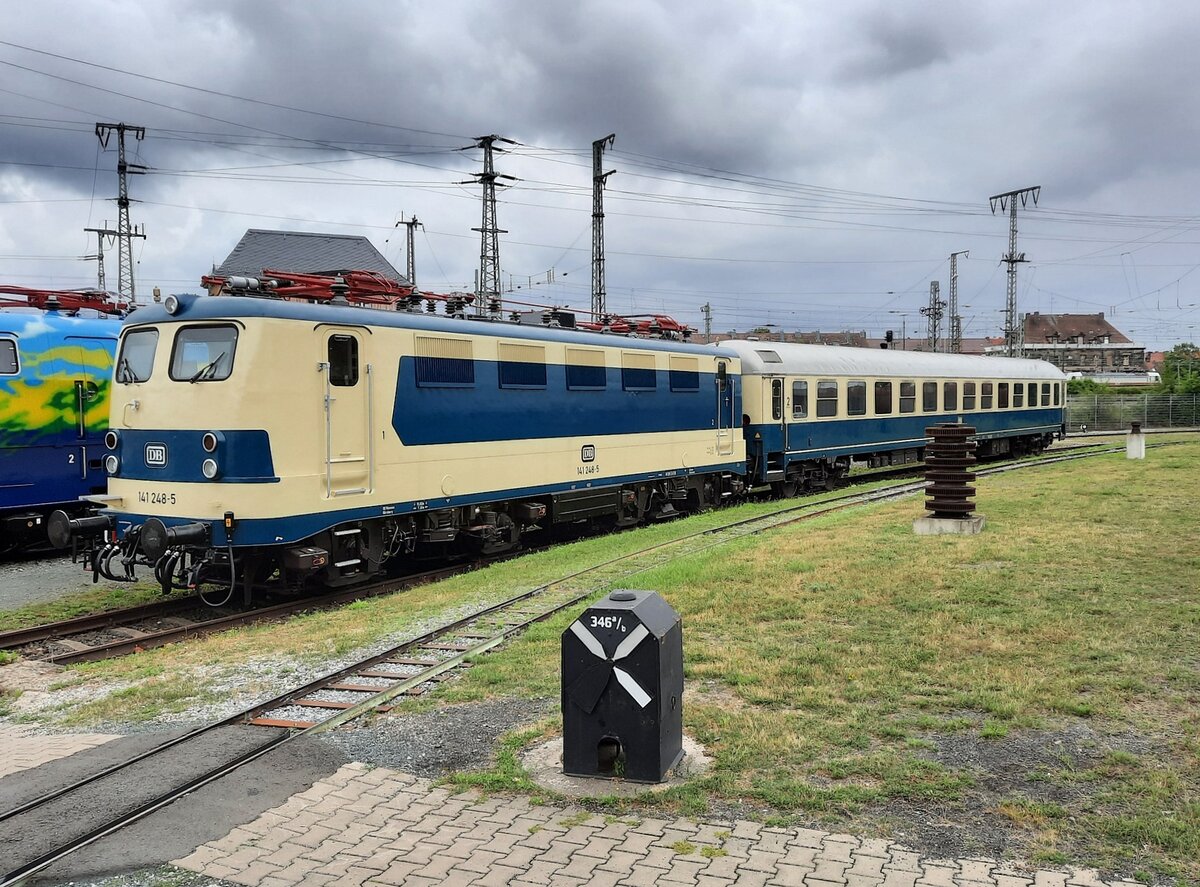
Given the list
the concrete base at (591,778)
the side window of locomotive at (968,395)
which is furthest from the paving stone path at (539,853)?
the side window of locomotive at (968,395)

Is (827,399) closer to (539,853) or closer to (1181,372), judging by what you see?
(539,853)

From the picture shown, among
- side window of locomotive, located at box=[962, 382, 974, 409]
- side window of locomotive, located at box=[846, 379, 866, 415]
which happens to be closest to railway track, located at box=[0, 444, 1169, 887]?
side window of locomotive, located at box=[846, 379, 866, 415]

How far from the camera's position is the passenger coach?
2133 cm

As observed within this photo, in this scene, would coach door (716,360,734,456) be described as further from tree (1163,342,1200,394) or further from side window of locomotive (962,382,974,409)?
tree (1163,342,1200,394)

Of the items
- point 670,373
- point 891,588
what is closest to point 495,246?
point 670,373

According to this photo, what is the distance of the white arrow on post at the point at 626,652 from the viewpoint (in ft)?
17.4

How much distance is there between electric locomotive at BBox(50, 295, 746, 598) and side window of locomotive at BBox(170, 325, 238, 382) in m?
0.02

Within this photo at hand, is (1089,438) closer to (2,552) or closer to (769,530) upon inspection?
(769,530)

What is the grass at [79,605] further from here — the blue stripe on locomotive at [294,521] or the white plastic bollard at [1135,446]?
the white plastic bollard at [1135,446]

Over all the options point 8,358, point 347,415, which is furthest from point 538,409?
point 8,358

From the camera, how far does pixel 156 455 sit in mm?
10547

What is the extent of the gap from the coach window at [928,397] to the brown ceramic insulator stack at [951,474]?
13.9m

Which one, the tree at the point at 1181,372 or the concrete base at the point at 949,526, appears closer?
the concrete base at the point at 949,526

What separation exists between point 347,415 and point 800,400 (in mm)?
13712
